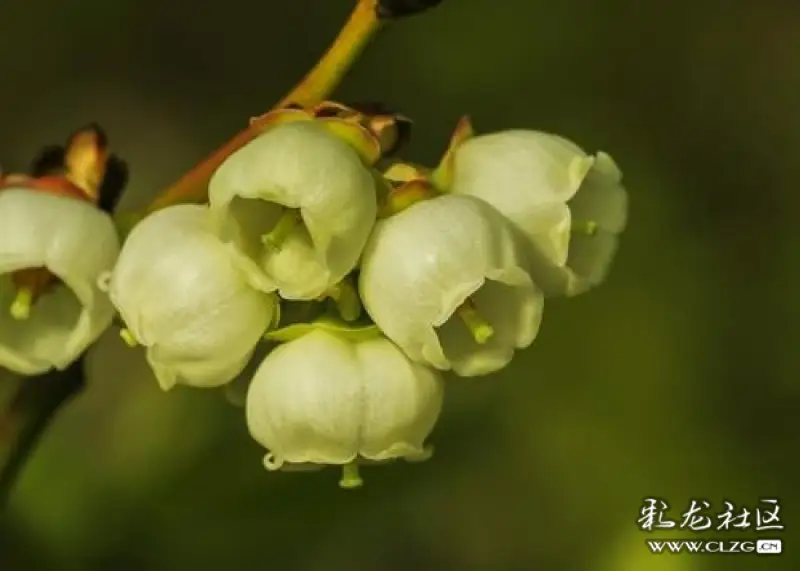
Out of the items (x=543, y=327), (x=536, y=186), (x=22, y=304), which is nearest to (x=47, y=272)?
(x=22, y=304)

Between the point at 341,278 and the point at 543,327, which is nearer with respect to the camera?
the point at 341,278

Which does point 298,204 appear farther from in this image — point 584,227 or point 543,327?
point 543,327

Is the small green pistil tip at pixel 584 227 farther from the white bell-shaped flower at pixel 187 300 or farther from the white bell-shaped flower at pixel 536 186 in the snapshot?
the white bell-shaped flower at pixel 187 300

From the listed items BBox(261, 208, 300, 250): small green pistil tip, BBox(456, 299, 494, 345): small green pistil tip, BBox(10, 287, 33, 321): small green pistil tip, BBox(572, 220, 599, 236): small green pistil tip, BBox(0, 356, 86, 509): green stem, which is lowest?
BBox(0, 356, 86, 509): green stem

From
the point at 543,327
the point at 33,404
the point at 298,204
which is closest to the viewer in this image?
the point at 298,204

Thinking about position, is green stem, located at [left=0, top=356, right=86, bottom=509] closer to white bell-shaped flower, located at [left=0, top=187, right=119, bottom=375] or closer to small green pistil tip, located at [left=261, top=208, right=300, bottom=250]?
white bell-shaped flower, located at [left=0, top=187, right=119, bottom=375]

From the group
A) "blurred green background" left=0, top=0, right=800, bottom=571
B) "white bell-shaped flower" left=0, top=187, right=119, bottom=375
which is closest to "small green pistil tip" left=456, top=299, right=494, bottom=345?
"white bell-shaped flower" left=0, top=187, right=119, bottom=375
